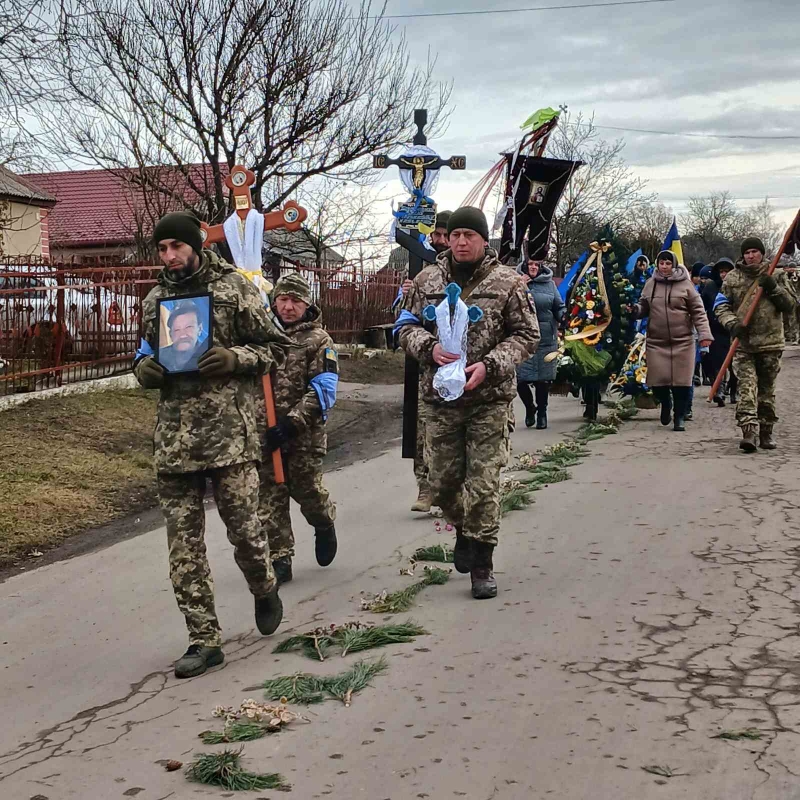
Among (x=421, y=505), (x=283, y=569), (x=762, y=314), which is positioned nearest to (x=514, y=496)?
(x=421, y=505)

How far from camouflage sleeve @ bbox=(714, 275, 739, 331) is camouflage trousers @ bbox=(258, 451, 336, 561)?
206 inches

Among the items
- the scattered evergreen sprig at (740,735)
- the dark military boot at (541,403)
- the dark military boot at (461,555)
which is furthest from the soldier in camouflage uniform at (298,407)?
the dark military boot at (541,403)

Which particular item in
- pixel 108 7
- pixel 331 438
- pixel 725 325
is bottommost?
pixel 331 438

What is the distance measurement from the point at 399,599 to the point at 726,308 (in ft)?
19.7

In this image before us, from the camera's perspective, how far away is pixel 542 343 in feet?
41.0

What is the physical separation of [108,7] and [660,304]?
33.4ft

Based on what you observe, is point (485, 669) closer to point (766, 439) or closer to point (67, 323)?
point (766, 439)

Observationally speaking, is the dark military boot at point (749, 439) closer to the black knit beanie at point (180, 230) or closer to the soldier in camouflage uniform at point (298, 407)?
the soldier in camouflage uniform at point (298, 407)

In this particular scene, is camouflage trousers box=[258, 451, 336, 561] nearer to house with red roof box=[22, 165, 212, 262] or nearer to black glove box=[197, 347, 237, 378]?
black glove box=[197, 347, 237, 378]

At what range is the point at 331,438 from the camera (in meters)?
12.8

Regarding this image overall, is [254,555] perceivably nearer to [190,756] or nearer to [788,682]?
[190,756]

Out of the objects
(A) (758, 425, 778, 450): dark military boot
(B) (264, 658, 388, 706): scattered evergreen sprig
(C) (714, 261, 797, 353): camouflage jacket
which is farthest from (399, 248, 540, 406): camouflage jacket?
(A) (758, 425, 778, 450): dark military boot

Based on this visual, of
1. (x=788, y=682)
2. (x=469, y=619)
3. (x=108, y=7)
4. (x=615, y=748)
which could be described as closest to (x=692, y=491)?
(x=469, y=619)

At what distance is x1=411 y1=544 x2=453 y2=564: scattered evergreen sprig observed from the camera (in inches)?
257
